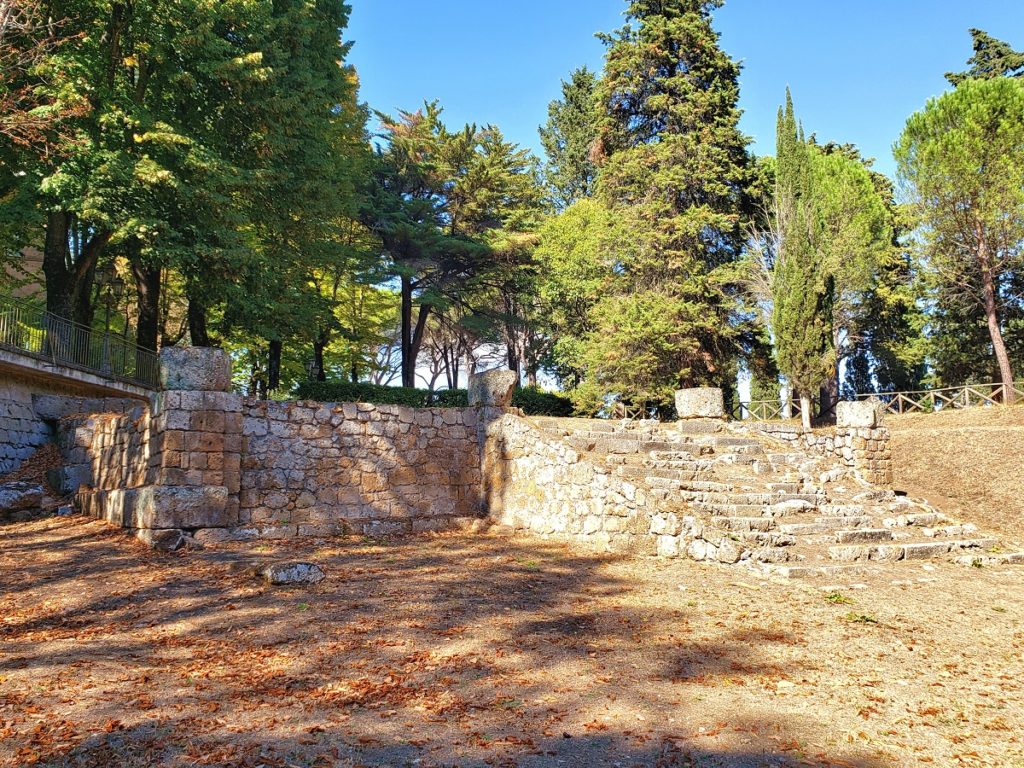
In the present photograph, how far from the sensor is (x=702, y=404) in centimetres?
1272

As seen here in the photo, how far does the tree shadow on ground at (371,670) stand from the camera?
10.8 ft

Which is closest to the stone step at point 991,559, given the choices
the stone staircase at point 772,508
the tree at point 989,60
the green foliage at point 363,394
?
the stone staircase at point 772,508

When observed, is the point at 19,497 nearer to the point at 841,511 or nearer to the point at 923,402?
the point at 841,511

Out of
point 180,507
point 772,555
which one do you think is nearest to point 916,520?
point 772,555

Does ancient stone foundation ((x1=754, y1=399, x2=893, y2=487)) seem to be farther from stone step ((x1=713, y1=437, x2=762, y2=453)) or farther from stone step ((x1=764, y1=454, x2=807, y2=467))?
stone step ((x1=713, y1=437, x2=762, y2=453))

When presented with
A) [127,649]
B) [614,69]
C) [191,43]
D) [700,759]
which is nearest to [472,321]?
[614,69]

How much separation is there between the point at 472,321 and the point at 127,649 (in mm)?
21497

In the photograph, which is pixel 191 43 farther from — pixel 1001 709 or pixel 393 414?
pixel 1001 709

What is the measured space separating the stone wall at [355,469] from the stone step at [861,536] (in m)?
5.19

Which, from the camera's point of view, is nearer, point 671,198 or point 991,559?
point 991,559

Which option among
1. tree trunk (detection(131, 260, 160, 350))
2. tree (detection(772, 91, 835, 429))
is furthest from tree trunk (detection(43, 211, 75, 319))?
tree (detection(772, 91, 835, 429))

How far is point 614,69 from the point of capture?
975 inches

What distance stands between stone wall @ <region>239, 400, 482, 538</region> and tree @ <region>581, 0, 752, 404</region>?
497 inches

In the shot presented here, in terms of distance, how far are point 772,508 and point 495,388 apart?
4.48 m
